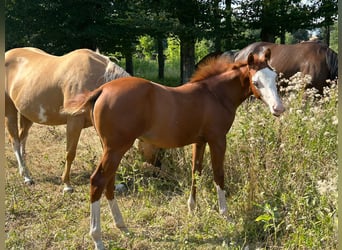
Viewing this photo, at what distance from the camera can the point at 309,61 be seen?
648 cm

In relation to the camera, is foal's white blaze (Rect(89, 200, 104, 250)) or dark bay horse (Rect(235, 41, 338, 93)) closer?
foal's white blaze (Rect(89, 200, 104, 250))

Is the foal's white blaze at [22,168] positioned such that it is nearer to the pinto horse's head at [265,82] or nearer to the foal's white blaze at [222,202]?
the foal's white blaze at [222,202]

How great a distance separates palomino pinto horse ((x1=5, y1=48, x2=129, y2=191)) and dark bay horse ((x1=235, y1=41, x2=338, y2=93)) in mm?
3208

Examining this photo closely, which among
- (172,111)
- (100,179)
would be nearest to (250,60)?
(172,111)

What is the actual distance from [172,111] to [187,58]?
1095 centimetres

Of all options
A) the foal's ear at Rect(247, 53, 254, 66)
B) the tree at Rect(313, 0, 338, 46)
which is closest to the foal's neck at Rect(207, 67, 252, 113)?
the foal's ear at Rect(247, 53, 254, 66)

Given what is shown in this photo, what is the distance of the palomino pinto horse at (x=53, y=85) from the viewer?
4188mm

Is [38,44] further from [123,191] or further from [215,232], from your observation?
[215,232]

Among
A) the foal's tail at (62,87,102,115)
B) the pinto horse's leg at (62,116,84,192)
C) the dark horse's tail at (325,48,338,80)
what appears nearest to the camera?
the foal's tail at (62,87,102,115)

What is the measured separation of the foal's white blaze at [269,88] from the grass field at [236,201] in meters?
0.59

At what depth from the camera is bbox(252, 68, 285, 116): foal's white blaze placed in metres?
2.94

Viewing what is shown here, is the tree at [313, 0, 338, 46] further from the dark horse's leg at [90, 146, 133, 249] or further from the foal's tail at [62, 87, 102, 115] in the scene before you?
the dark horse's leg at [90, 146, 133, 249]

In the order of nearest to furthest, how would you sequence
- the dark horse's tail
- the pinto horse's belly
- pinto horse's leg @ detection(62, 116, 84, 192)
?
pinto horse's leg @ detection(62, 116, 84, 192), the pinto horse's belly, the dark horse's tail

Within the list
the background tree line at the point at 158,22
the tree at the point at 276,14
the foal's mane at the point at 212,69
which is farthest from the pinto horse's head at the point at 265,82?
the tree at the point at 276,14
